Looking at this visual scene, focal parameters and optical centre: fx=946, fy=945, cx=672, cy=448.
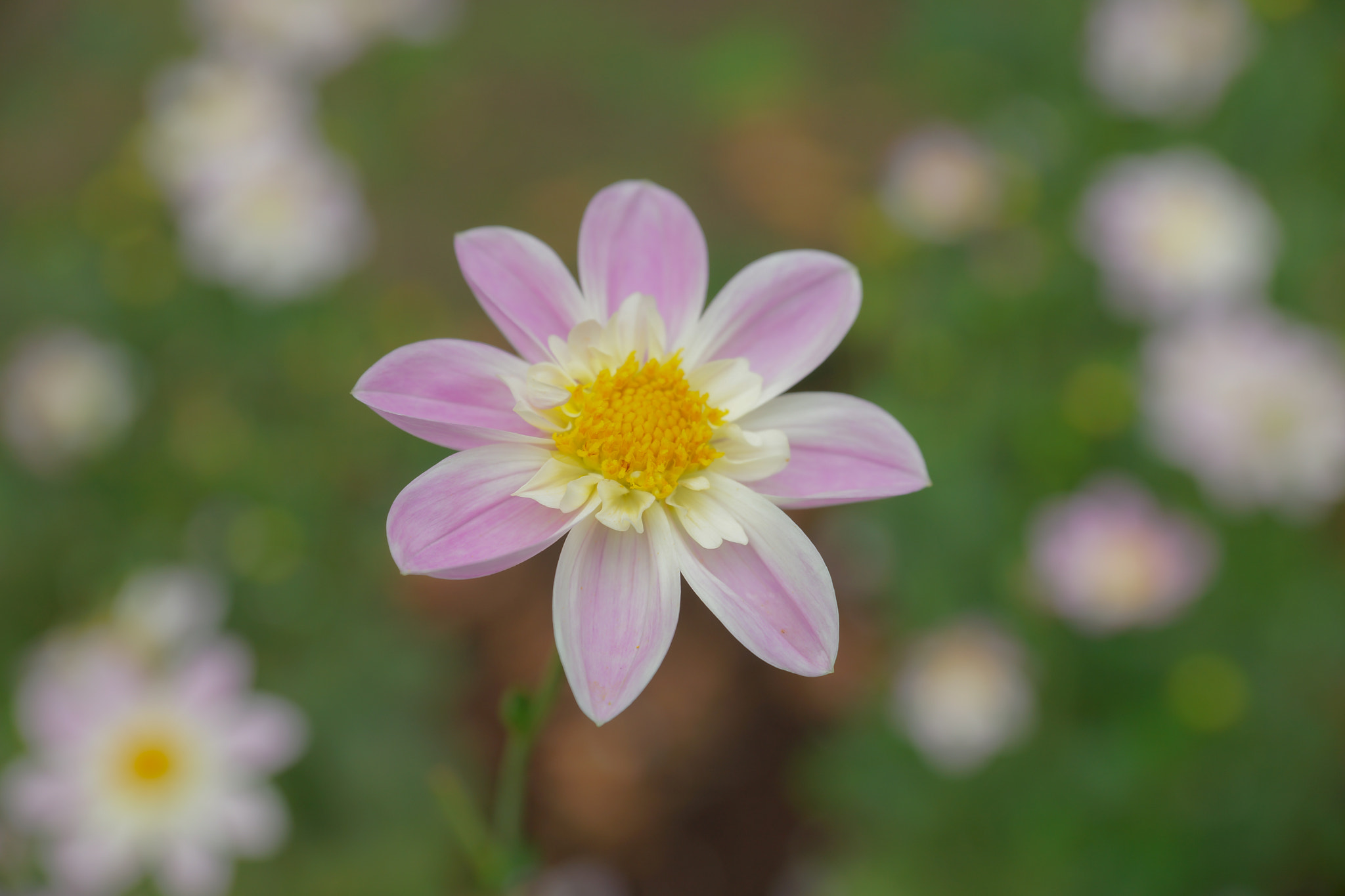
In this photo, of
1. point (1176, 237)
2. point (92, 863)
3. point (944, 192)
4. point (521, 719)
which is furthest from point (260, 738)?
point (1176, 237)

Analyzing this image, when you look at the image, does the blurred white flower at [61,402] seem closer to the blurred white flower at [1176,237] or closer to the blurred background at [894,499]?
the blurred background at [894,499]

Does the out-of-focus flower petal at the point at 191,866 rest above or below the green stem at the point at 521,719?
below

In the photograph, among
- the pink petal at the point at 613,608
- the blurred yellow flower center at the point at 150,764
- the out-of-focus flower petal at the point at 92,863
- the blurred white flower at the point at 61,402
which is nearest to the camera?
the pink petal at the point at 613,608

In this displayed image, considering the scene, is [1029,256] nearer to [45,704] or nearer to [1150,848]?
[1150,848]

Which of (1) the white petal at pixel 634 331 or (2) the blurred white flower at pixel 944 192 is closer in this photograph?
(1) the white petal at pixel 634 331

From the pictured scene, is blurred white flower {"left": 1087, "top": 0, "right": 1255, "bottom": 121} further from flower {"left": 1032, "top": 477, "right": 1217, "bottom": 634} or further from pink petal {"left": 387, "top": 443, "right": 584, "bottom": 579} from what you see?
pink petal {"left": 387, "top": 443, "right": 584, "bottom": 579}

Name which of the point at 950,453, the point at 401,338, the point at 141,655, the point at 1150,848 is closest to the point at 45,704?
the point at 141,655

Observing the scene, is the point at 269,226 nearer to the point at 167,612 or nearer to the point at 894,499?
the point at 167,612

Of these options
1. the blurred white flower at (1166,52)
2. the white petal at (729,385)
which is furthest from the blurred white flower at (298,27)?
the white petal at (729,385)
